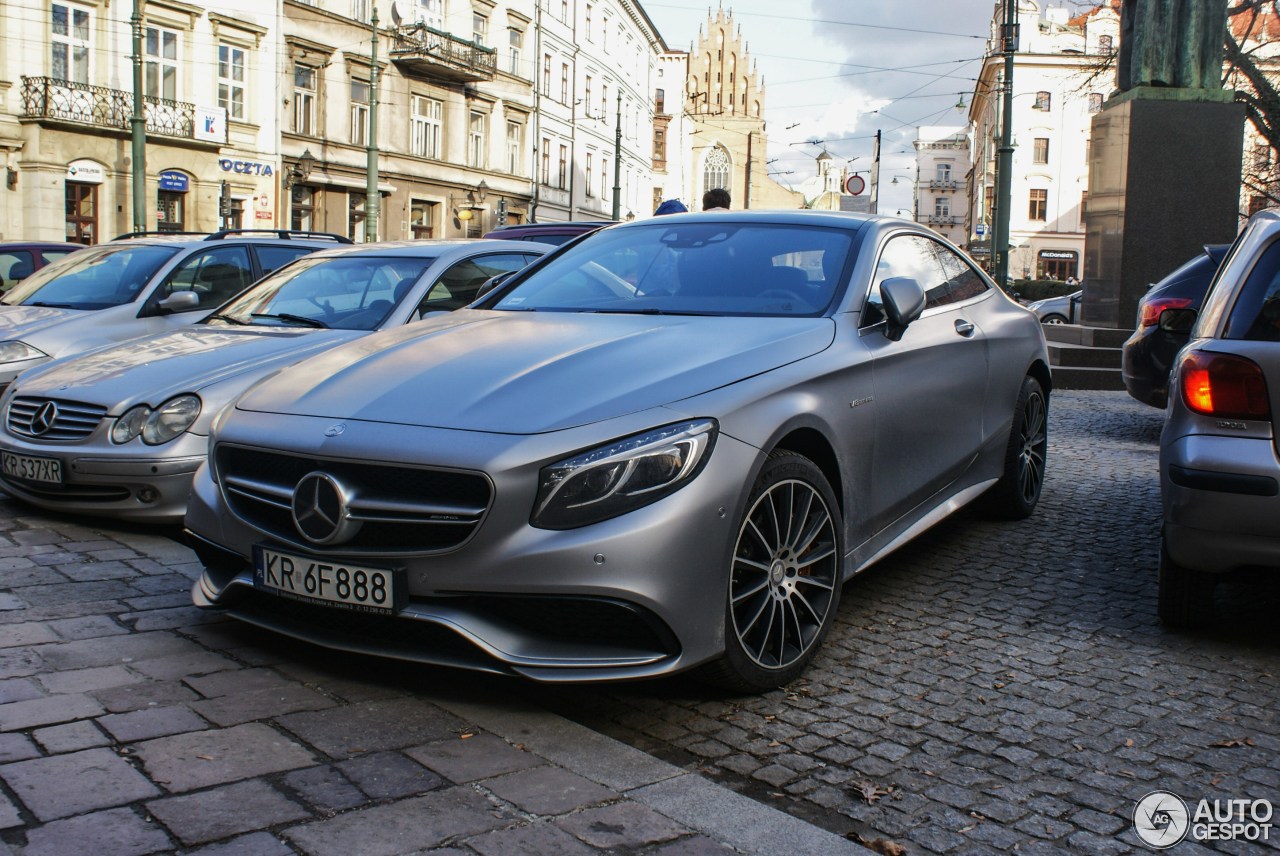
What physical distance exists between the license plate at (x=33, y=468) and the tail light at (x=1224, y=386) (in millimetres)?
4775

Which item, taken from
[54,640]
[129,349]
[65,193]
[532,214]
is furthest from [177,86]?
[54,640]

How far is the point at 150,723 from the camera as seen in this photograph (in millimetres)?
3225

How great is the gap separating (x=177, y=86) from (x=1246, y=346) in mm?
31922

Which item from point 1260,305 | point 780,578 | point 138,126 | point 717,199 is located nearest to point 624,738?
Answer: point 780,578

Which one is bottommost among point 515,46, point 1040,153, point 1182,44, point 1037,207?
point 1182,44

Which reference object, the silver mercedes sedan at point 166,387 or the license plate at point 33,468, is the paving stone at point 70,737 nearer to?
the silver mercedes sedan at point 166,387

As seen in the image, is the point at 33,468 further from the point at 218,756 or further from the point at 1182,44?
the point at 1182,44

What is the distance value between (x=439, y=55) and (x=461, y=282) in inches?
1395

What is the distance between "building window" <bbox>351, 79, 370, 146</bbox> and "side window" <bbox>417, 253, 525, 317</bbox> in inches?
1270

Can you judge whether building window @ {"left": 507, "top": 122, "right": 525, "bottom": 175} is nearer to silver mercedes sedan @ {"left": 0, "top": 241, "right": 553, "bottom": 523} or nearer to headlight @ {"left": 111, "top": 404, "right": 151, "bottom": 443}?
silver mercedes sedan @ {"left": 0, "top": 241, "right": 553, "bottom": 523}

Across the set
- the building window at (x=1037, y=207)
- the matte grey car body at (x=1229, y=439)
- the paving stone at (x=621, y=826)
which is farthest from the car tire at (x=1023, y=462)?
the building window at (x=1037, y=207)

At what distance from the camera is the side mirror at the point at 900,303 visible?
175 inches

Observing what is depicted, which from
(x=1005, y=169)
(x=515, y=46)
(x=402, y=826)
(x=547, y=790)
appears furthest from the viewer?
(x=515, y=46)

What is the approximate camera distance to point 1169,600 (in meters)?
4.48
